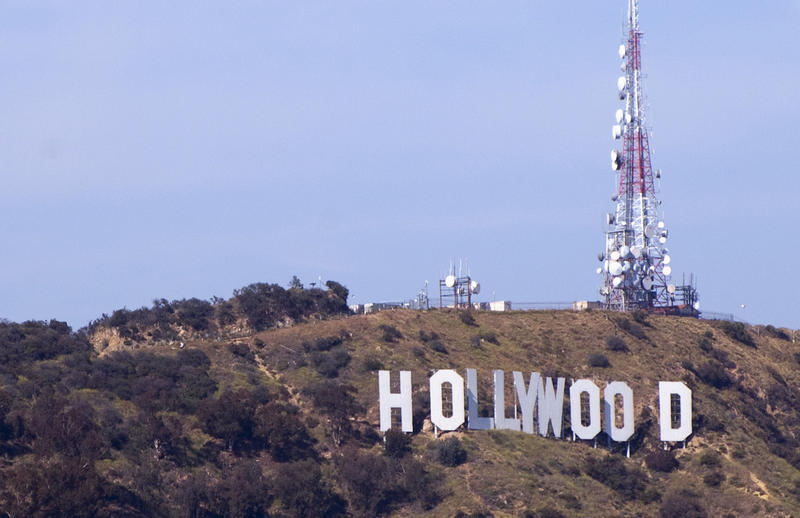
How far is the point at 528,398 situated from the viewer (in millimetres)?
85750

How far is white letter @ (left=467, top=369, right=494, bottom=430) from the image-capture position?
8444 centimetres

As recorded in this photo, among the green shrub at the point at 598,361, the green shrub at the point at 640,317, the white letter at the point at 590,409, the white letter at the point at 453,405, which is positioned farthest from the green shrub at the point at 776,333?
the white letter at the point at 453,405

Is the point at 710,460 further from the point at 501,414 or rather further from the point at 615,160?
the point at 615,160

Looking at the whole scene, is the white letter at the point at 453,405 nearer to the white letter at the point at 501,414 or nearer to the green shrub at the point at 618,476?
the white letter at the point at 501,414

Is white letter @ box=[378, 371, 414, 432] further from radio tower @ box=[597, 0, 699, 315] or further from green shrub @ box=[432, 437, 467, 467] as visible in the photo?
radio tower @ box=[597, 0, 699, 315]

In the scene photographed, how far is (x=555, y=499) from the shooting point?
79438 millimetres

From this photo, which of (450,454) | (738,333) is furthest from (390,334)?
(738,333)

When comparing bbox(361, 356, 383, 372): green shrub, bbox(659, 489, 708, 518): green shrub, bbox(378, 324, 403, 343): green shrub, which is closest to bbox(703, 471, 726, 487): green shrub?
bbox(659, 489, 708, 518): green shrub

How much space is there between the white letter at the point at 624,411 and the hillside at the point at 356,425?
1.37 metres

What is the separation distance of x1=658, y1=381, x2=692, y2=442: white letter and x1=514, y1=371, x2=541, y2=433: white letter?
8.09 metres

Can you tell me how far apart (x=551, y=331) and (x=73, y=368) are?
3427cm

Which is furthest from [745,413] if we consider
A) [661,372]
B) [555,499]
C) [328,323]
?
[328,323]

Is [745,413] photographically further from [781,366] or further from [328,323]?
[328,323]

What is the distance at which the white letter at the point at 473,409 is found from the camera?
84.4 metres
